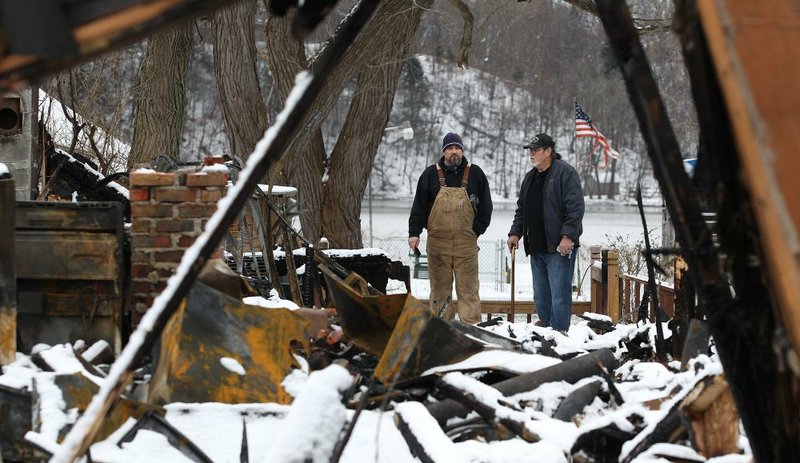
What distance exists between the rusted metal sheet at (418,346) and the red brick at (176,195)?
1.86 meters

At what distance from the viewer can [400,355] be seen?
482 centimetres

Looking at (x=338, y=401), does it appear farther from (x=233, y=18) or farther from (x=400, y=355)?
(x=233, y=18)

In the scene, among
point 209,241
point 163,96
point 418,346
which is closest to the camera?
point 209,241

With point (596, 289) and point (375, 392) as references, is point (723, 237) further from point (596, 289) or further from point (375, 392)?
point (596, 289)

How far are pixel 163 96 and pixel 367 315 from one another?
1249cm

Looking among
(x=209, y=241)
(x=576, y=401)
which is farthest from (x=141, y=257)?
(x=209, y=241)

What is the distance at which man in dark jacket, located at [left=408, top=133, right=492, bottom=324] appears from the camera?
934 cm

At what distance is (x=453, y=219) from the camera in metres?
9.33

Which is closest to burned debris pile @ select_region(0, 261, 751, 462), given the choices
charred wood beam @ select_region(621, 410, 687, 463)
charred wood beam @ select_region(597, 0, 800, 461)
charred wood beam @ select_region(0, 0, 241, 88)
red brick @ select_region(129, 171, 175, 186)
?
charred wood beam @ select_region(621, 410, 687, 463)

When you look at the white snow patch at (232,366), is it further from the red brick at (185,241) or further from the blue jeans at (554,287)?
the blue jeans at (554,287)

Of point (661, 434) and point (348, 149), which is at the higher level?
point (348, 149)

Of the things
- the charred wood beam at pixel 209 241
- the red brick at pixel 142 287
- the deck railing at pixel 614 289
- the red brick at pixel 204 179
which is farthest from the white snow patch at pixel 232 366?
the deck railing at pixel 614 289

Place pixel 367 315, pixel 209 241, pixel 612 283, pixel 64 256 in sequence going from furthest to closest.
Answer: pixel 612 283 < pixel 64 256 < pixel 367 315 < pixel 209 241

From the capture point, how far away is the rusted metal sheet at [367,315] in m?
5.53
